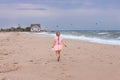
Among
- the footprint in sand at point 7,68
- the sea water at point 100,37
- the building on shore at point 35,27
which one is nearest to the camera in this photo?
the footprint in sand at point 7,68

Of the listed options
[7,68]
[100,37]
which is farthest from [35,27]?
[7,68]

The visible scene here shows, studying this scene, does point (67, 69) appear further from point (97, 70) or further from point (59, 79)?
point (59, 79)

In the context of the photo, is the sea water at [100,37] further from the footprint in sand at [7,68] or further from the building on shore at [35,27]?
the building on shore at [35,27]

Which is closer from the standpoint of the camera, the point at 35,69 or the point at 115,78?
the point at 115,78

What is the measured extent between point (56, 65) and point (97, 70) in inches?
75.6

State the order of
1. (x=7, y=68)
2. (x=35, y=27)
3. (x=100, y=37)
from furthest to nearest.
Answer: (x=35, y=27), (x=100, y=37), (x=7, y=68)

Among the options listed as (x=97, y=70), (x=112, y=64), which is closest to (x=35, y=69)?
(x=97, y=70)

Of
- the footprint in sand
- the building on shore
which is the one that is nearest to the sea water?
the footprint in sand

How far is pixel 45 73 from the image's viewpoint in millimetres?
9695

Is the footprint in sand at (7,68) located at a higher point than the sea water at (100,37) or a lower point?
higher

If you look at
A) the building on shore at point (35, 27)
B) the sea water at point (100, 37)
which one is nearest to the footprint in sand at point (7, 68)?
the sea water at point (100, 37)

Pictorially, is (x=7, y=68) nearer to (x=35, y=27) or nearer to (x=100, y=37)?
(x=100, y=37)

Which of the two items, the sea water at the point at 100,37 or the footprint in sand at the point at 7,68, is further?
the sea water at the point at 100,37

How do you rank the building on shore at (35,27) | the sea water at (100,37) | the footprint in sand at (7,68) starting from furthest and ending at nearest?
1. the building on shore at (35,27)
2. the sea water at (100,37)
3. the footprint in sand at (7,68)
